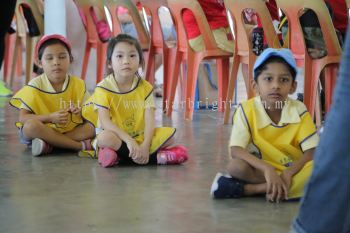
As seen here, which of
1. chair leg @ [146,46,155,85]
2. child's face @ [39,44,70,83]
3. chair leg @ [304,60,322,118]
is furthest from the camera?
chair leg @ [146,46,155,85]

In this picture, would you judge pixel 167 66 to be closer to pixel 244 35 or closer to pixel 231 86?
pixel 231 86

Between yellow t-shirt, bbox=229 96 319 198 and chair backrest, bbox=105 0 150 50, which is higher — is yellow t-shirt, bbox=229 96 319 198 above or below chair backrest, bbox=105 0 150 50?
below

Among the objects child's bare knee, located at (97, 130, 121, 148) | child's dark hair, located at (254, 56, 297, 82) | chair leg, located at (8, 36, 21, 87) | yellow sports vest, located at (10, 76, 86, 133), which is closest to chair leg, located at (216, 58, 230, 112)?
yellow sports vest, located at (10, 76, 86, 133)

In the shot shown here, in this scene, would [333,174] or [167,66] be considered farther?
[167,66]

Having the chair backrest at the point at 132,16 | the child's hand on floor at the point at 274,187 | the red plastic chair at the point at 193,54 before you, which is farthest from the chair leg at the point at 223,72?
the child's hand on floor at the point at 274,187

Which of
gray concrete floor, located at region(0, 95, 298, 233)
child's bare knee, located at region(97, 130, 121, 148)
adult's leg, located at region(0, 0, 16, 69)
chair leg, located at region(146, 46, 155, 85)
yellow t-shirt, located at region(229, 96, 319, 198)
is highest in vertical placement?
adult's leg, located at region(0, 0, 16, 69)

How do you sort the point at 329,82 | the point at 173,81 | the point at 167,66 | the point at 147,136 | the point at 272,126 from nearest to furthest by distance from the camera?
1. the point at 272,126
2. the point at 147,136
3. the point at 329,82
4. the point at 173,81
5. the point at 167,66

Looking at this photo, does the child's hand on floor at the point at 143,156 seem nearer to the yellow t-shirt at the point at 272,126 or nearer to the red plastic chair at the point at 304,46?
the yellow t-shirt at the point at 272,126

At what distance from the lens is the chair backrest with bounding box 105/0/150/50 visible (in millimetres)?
5504

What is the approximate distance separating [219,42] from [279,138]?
2380 millimetres

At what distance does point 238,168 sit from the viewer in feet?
7.86

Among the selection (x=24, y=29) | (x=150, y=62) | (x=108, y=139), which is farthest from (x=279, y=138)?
(x=24, y=29)

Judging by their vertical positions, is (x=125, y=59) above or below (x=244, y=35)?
below

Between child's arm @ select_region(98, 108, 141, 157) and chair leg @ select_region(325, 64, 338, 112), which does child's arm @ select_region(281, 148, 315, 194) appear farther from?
chair leg @ select_region(325, 64, 338, 112)
